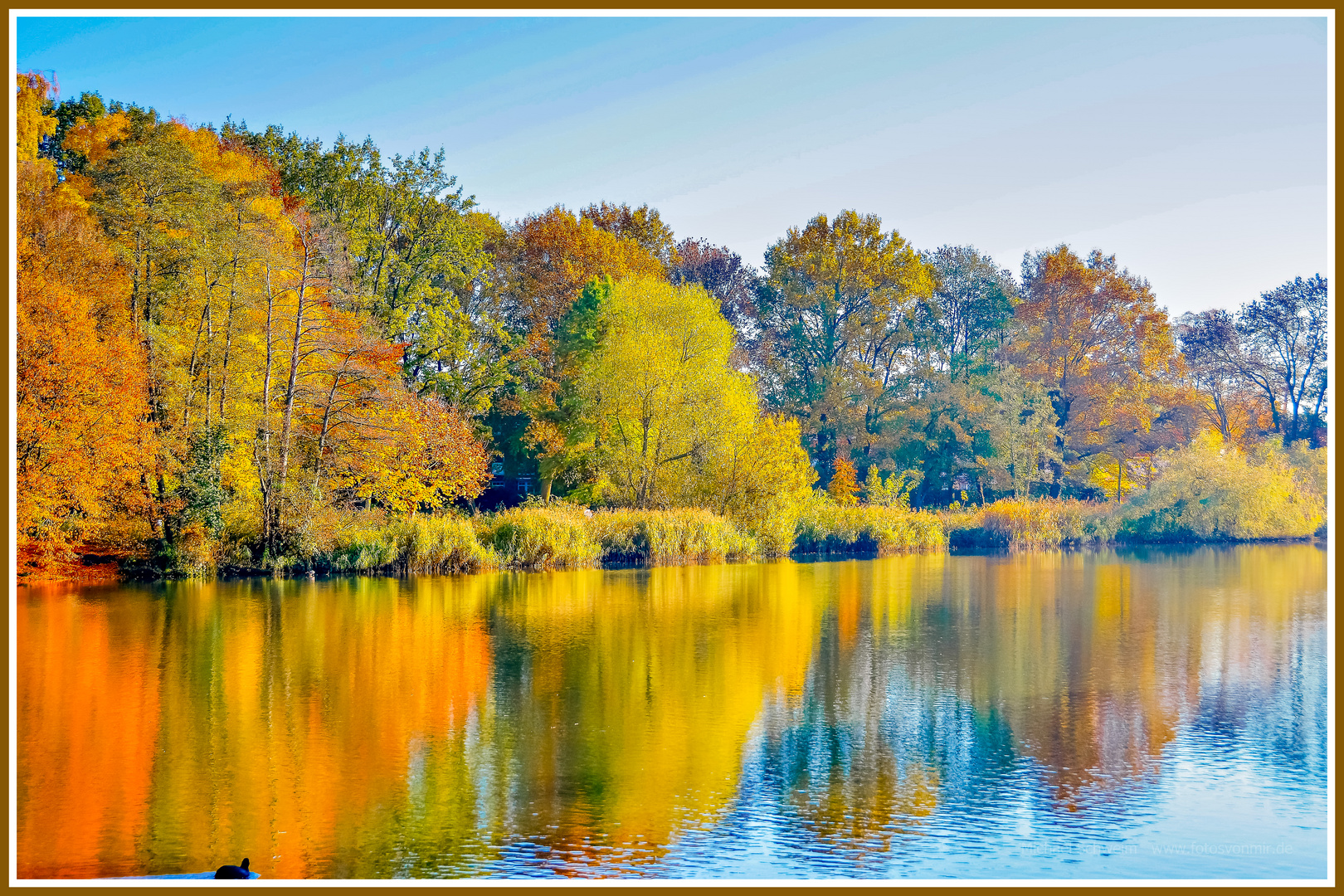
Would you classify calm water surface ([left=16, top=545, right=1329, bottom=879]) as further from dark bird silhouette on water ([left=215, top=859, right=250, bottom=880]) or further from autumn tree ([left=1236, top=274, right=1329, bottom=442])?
autumn tree ([left=1236, top=274, right=1329, bottom=442])

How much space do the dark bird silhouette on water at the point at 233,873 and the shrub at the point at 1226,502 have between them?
37.9m

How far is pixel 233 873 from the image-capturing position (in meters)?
6.04

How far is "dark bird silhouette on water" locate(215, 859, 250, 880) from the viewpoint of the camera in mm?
6008

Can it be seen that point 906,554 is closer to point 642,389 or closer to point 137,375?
point 642,389

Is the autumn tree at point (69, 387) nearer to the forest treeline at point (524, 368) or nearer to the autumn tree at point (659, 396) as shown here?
the forest treeline at point (524, 368)

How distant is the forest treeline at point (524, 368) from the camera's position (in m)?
24.9

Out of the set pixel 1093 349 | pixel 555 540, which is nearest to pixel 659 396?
pixel 555 540

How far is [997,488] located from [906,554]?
47.5 ft

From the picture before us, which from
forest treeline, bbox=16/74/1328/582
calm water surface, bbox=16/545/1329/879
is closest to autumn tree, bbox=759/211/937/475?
forest treeline, bbox=16/74/1328/582

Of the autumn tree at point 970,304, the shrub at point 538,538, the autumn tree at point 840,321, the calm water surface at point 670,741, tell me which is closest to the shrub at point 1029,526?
the autumn tree at point 840,321

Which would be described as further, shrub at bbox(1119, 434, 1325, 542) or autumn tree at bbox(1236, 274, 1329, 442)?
autumn tree at bbox(1236, 274, 1329, 442)

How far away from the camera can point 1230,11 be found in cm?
782

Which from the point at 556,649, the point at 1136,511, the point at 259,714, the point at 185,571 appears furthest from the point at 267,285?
the point at 1136,511

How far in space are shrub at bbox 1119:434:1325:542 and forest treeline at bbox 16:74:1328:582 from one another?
120 millimetres
